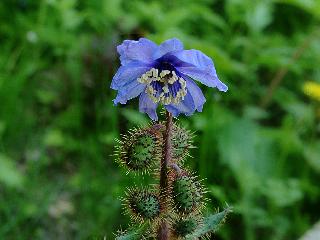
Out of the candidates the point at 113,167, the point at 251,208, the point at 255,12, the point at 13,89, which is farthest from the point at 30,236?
the point at 255,12

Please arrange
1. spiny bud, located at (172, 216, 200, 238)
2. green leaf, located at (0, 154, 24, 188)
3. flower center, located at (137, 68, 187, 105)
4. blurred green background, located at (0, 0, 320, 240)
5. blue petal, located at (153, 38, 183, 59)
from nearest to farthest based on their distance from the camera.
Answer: blue petal, located at (153, 38, 183, 59)
flower center, located at (137, 68, 187, 105)
spiny bud, located at (172, 216, 200, 238)
green leaf, located at (0, 154, 24, 188)
blurred green background, located at (0, 0, 320, 240)

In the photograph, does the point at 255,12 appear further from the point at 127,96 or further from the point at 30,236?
the point at 127,96

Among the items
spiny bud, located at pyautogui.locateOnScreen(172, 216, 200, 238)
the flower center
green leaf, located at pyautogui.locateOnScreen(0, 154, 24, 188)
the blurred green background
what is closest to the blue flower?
the flower center

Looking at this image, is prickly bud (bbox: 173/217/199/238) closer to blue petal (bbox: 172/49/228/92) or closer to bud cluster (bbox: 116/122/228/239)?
bud cluster (bbox: 116/122/228/239)

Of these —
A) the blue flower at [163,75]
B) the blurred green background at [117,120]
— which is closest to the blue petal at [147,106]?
the blue flower at [163,75]

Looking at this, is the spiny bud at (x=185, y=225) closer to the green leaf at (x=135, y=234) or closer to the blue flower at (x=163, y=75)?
the green leaf at (x=135, y=234)

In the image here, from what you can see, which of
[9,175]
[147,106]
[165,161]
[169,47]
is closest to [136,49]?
[169,47]

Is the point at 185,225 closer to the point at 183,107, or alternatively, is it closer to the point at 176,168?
the point at 176,168
